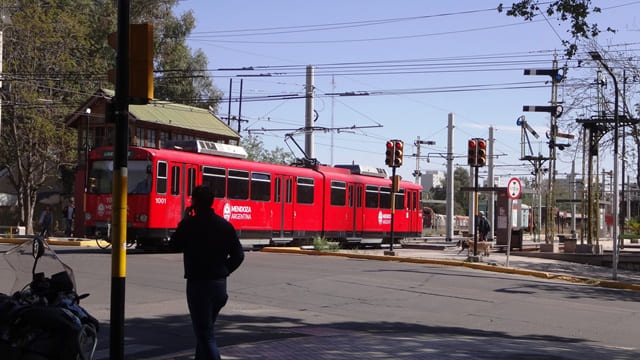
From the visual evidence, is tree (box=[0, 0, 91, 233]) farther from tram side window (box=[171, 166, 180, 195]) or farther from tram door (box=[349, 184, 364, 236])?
tram side window (box=[171, 166, 180, 195])

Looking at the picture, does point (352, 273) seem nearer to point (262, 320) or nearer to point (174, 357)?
point (262, 320)

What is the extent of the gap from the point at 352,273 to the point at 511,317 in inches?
251

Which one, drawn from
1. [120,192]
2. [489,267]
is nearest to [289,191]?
[489,267]

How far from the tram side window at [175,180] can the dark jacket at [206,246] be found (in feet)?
58.9

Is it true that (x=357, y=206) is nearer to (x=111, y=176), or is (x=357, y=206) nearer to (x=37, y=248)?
(x=111, y=176)

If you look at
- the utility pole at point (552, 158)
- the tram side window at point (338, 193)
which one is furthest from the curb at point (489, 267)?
the utility pole at point (552, 158)

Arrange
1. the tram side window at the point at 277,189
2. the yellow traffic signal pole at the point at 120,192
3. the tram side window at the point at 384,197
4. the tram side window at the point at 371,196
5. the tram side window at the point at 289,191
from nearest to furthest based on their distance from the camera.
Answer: the yellow traffic signal pole at the point at 120,192, the tram side window at the point at 277,189, the tram side window at the point at 289,191, the tram side window at the point at 371,196, the tram side window at the point at 384,197

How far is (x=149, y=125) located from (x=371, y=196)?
19398mm

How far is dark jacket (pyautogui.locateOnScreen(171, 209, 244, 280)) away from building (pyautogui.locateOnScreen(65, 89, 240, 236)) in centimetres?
3777

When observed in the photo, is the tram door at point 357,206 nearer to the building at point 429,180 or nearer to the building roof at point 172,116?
the building roof at point 172,116

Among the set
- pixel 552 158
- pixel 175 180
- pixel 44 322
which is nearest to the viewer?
pixel 44 322

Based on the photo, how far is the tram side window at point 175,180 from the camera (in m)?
24.9

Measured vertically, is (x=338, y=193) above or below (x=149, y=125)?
below

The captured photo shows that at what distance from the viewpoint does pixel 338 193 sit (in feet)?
110
